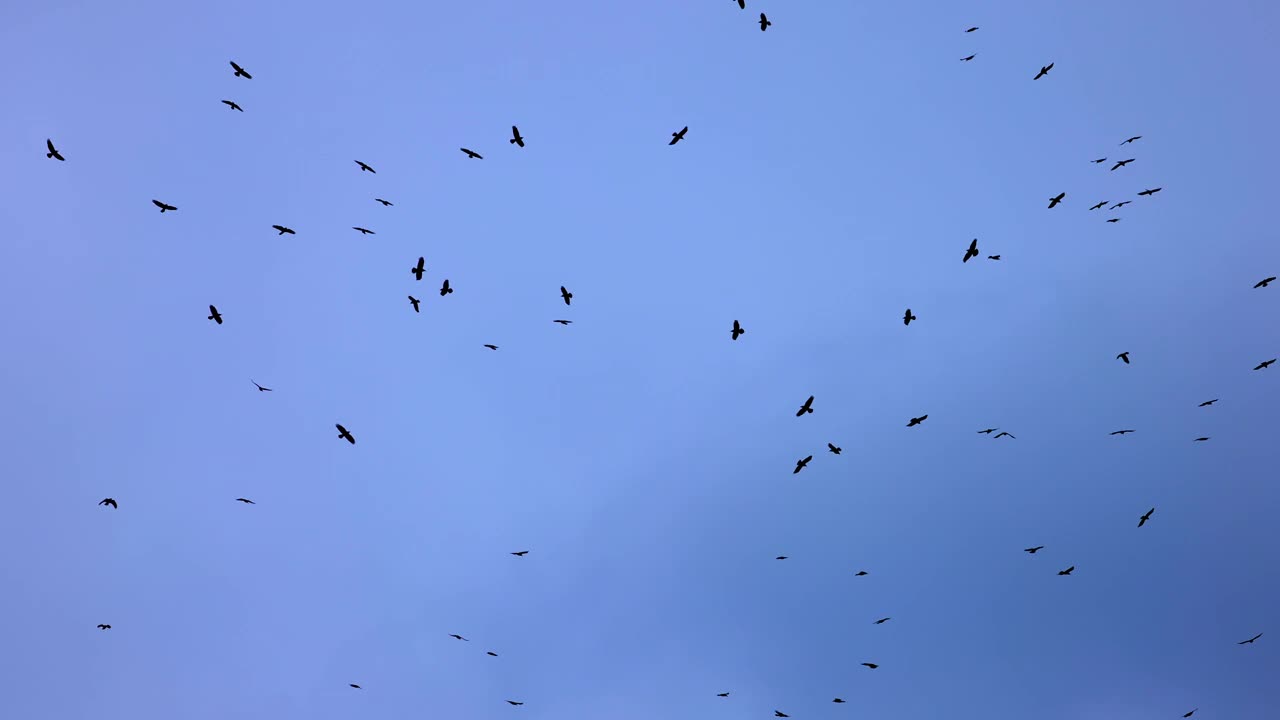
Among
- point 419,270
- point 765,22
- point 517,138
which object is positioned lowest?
point 419,270

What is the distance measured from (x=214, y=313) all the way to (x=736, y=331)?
32.6m

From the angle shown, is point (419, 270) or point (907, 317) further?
point (419, 270)

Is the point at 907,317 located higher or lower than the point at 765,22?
lower

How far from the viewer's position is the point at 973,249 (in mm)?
52594

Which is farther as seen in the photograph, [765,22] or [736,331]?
[736,331]

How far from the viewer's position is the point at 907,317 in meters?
51.5

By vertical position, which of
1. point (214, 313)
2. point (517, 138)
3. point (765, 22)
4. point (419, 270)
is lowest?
point (214, 313)

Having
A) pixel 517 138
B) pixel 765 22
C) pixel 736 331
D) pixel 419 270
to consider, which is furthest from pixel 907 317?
pixel 419 270

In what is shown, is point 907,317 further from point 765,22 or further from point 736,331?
point 765,22

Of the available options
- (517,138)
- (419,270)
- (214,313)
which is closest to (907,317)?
(517,138)

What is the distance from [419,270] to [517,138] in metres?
10.6

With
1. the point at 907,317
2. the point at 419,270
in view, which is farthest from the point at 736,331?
the point at 419,270

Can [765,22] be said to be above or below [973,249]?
above

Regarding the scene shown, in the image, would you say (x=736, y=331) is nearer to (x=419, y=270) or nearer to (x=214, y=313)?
(x=419, y=270)
